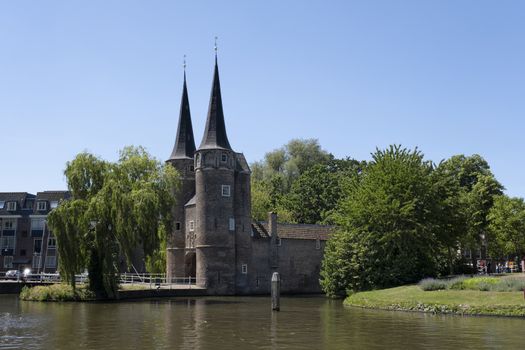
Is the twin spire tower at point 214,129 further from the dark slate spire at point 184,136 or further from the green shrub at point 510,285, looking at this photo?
the green shrub at point 510,285

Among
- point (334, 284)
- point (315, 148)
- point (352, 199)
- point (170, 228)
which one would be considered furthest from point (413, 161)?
point (315, 148)

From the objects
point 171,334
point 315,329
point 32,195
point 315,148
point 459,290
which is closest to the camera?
point 171,334

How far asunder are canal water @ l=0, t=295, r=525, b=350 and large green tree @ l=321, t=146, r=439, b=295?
320 inches

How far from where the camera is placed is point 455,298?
1318 inches

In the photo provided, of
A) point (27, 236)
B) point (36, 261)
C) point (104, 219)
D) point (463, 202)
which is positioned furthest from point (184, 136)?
point (27, 236)

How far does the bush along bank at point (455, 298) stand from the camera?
31.0 m

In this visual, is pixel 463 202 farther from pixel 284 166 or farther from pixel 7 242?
pixel 7 242

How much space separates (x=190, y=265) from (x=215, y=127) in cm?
1506

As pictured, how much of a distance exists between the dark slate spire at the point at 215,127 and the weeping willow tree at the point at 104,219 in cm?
1444

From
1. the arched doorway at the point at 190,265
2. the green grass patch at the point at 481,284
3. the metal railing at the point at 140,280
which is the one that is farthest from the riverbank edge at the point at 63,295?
the green grass patch at the point at 481,284

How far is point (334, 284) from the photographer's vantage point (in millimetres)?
47156

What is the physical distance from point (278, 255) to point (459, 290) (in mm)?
28373

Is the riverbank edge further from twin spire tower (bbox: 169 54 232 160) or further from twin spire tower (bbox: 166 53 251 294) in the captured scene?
twin spire tower (bbox: 169 54 232 160)

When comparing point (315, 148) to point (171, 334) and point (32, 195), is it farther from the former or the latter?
point (171, 334)
